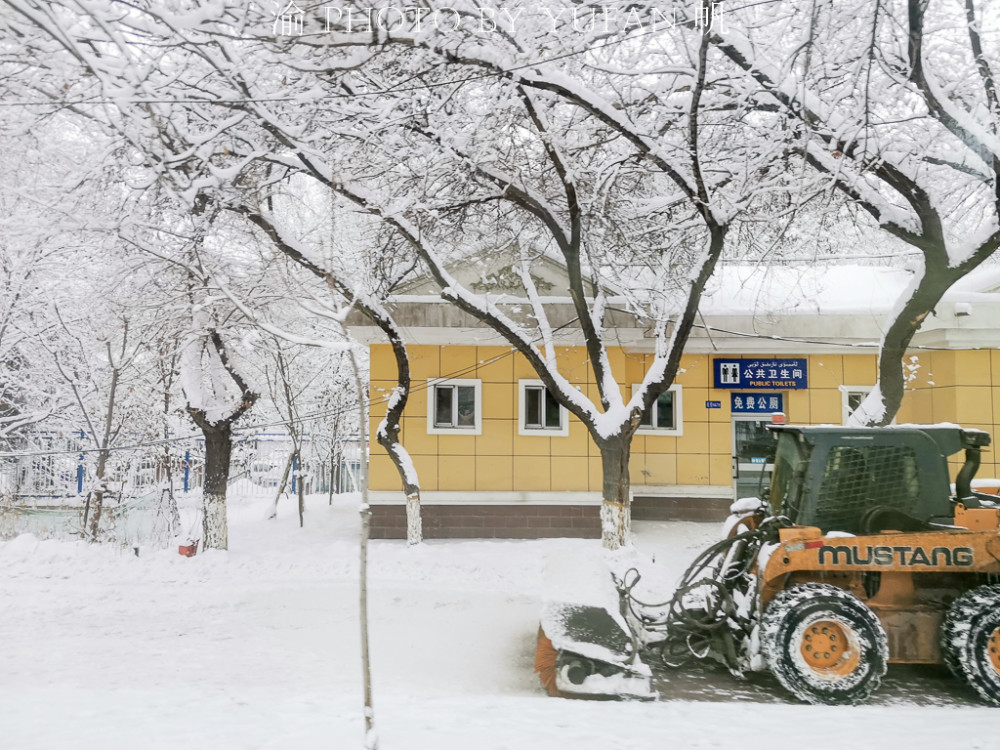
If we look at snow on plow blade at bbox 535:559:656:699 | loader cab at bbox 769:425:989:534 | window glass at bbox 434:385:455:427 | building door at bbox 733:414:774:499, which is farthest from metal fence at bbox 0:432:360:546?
building door at bbox 733:414:774:499

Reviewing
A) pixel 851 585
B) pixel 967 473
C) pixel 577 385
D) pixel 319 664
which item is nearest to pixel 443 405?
pixel 577 385

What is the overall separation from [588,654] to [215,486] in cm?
864

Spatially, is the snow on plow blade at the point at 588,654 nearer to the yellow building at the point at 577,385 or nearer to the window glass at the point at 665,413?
the yellow building at the point at 577,385

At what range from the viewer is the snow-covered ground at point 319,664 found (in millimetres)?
4758

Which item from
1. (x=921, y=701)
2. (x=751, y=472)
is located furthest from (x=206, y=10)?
(x=751, y=472)

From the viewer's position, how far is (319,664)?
270 inches

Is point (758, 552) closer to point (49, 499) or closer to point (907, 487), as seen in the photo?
point (907, 487)

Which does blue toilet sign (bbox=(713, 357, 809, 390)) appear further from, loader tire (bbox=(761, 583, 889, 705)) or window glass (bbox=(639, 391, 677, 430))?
loader tire (bbox=(761, 583, 889, 705))

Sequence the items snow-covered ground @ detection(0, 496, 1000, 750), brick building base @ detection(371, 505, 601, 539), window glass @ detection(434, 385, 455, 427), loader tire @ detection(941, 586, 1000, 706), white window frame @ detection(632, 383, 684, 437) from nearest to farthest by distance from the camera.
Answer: snow-covered ground @ detection(0, 496, 1000, 750) → loader tire @ detection(941, 586, 1000, 706) → brick building base @ detection(371, 505, 601, 539) → window glass @ detection(434, 385, 455, 427) → white window frame @ detection(632, 383, 684, 437)

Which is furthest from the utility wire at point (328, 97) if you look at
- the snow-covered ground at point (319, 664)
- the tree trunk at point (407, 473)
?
the tree trunk at point (407, 473)

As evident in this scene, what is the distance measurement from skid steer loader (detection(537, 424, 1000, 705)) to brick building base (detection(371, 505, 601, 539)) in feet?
20.2

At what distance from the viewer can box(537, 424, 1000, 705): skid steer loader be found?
5734 mm

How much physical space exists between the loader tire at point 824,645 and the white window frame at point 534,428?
7497mm

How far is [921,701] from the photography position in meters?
5.84
